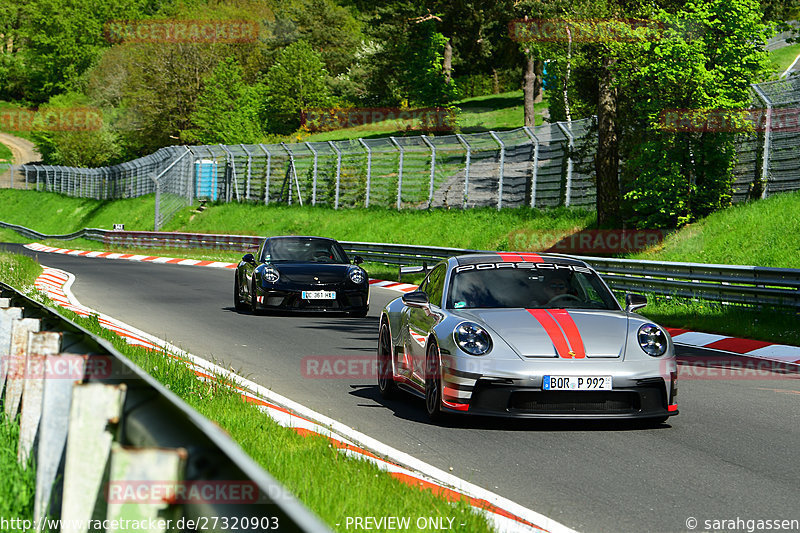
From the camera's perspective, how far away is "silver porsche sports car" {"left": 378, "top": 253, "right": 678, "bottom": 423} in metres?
7.76

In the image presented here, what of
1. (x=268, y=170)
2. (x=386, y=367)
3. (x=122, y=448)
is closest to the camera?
(x=122, y=448)

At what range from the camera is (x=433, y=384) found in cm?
830

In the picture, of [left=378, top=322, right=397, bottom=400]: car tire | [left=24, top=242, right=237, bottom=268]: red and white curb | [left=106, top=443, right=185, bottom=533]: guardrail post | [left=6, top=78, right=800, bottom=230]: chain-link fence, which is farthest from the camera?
[left=24, top=242, right=237, bottom=268]: red and white curb

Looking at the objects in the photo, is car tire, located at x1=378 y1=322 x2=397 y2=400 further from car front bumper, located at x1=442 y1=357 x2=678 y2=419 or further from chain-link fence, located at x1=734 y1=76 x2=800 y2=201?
chain-link fence, located at x1=734 y1=76 x2=800 y2=201

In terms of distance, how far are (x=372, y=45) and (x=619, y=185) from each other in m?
65.2

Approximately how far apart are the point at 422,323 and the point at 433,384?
0.77 m

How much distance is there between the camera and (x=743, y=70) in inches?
918

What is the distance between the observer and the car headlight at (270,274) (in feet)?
57.7

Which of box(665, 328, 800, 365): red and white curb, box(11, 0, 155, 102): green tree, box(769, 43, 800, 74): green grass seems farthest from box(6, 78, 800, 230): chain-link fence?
box(11, 0, 155, 102): green tree

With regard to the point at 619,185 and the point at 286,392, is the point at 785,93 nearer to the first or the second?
the point at 619,185

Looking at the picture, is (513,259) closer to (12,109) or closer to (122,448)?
(122,448)

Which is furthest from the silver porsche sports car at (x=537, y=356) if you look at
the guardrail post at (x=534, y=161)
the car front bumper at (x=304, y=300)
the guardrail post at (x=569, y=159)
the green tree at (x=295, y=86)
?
the green tree at (x=295, y=86)

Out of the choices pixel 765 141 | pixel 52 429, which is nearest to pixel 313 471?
pixel 52 429

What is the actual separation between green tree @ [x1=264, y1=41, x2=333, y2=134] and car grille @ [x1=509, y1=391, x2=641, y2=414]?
276ft
